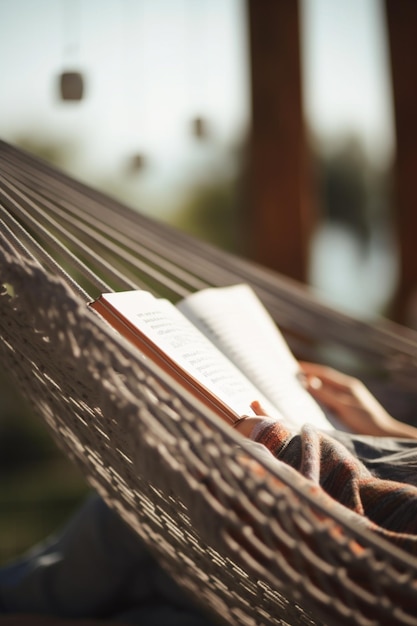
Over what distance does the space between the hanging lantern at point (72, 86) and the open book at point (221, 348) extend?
4.05ft

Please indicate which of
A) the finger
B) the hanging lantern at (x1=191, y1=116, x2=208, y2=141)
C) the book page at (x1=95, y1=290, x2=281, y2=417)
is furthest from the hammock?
the hanging lantern at (x1=191, y1=116, x2=208, y2=141)

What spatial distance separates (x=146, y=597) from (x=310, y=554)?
0.71 meters

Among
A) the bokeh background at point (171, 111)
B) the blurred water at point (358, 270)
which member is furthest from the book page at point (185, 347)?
the blurred water at point (358, 270)

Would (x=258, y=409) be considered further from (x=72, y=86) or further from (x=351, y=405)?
(x=72, y=86)

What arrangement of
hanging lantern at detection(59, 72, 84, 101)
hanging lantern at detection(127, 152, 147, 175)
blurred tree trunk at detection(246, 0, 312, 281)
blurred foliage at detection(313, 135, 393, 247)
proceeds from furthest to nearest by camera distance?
blurred foliage at detection(313, 135, 393, 247), hanging lantern at detection(127, 152, 147, 175), blurred tree trunk at detection(246, 0, 312, 281), hanging lantern at detection(59, 72, 84, 101)

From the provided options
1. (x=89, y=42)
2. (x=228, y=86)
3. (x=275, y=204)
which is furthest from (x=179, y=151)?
(x=275, y=204)

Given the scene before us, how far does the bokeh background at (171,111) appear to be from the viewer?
3.05 m

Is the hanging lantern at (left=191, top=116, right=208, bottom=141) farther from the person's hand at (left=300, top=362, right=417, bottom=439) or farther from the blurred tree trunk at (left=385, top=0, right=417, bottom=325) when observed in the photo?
the person's hand at (left=300, top=362, right=417, bottom=439)

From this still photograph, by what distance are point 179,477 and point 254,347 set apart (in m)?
0.56

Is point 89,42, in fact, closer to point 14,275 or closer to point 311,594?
point 14,275

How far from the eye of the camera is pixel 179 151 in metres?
4.16

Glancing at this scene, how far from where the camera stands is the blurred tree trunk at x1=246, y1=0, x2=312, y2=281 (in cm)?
282

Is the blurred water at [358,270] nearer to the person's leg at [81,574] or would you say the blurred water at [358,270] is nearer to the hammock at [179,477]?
the person's leg at [81,574]

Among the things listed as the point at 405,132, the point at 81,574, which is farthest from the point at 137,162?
the point at 81,574
